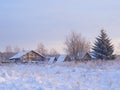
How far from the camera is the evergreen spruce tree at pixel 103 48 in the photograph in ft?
180

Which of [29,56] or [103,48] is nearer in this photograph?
[103,48]

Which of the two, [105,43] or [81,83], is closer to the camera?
[81,83]

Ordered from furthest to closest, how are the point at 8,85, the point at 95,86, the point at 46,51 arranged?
the point at 46,51, the point at 95,86, the point at 8,85

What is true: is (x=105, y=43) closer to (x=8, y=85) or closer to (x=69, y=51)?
(x=69, y=51)

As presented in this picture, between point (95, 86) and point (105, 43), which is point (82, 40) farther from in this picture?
point (95, 86)

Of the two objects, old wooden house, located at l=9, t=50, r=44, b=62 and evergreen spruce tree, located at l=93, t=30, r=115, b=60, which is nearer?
evergreen spruce tree, located at l=93, t=30, r=115, b=60

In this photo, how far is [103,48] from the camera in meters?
54.9

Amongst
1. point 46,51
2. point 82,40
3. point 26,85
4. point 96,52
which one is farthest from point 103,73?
point 46,51

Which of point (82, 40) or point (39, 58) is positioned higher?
point (82, 40)

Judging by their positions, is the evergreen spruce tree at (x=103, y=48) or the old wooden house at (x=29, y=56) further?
the old wooden house at (x=29, y=56)

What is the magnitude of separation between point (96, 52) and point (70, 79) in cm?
4552

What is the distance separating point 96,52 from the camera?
5566 cm

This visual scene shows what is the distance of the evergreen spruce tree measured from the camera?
55.0m

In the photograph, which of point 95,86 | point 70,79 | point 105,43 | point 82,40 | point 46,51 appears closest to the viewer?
point 95,86
